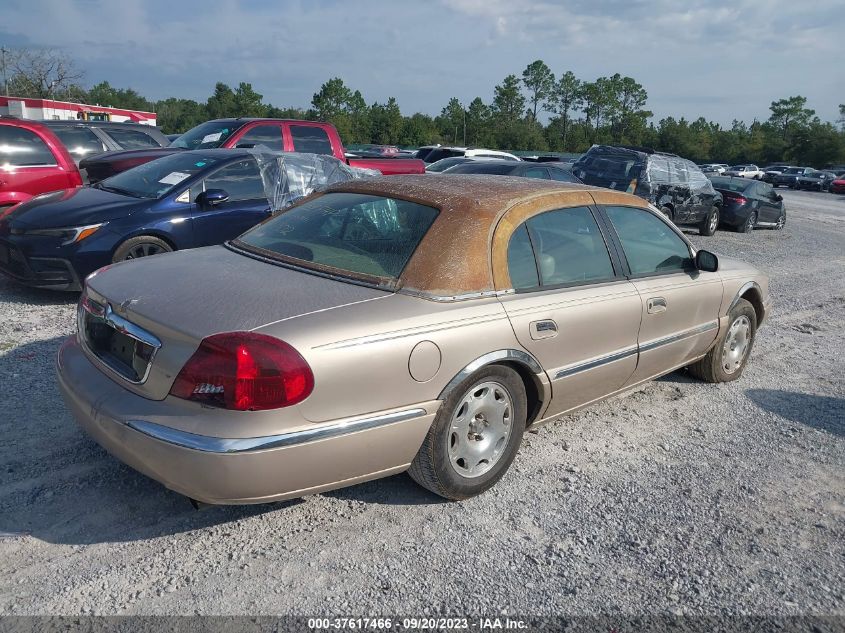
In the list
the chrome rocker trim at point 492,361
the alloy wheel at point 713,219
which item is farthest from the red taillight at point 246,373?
the alloy wheel at point 713,219

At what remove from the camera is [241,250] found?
3816 millimetres

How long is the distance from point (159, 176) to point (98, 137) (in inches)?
236

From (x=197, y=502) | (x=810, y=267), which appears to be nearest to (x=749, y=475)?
(x=197, y=502)

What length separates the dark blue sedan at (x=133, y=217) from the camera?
612 cm

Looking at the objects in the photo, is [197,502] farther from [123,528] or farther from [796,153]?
[796,153]

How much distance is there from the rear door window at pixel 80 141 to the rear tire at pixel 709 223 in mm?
12553

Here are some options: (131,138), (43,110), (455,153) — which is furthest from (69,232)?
(43,110)

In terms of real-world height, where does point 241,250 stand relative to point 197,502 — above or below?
above

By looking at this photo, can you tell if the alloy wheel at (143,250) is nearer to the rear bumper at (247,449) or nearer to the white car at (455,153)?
the rear bumper at (247,449)

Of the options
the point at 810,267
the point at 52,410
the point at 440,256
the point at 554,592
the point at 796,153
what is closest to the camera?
the point at 554,592

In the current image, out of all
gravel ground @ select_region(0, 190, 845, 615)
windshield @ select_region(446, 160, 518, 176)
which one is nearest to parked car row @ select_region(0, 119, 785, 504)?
gravel ground @ select_region(0, 190, 845, 615)

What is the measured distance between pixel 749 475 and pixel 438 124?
73213 mm

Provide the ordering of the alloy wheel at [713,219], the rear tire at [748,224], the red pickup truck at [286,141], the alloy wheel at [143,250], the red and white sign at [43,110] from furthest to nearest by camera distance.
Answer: the red and white sign at [43,110] < the rear tire at [748,224] < the alloy wheel at [713,219] < the red pickup truck at [286,141] < the alloy wheel at [143,250]

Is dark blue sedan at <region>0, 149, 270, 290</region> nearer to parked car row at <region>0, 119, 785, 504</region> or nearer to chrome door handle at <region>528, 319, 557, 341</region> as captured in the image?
parked car row at <region>0, 119, 785, 504</region>
